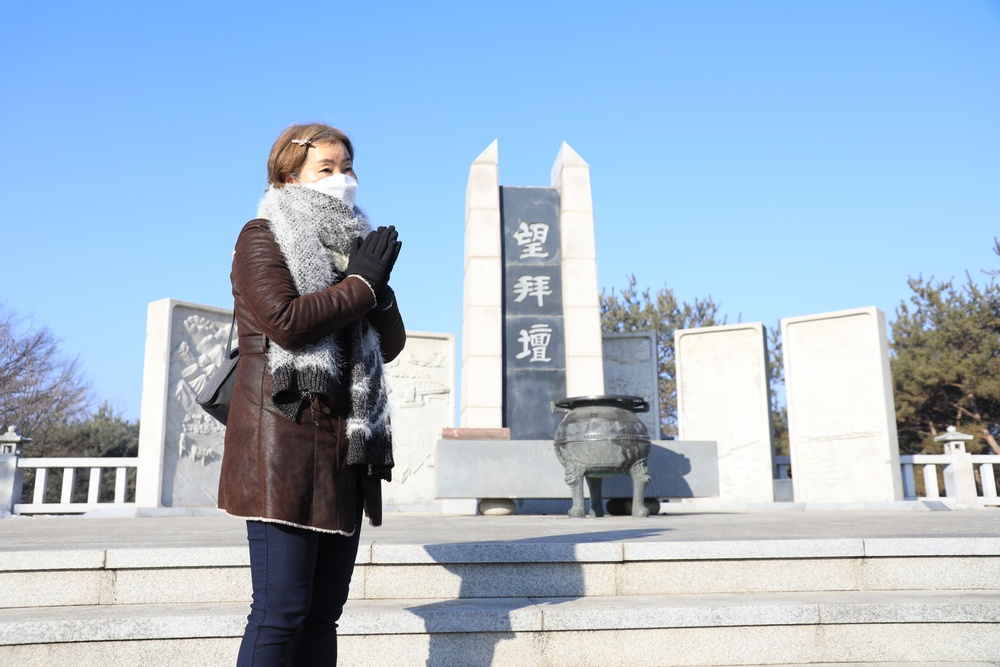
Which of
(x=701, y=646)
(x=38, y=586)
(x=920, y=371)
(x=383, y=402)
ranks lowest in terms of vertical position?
(x=701, y=646)

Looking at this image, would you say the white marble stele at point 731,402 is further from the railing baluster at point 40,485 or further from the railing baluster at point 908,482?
the railing baluster at point 40,485

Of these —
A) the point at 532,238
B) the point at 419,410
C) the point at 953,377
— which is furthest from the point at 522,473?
the point at 953,377

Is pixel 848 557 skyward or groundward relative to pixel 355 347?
groundward

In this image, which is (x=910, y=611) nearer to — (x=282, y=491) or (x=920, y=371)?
(x=282, y=491)

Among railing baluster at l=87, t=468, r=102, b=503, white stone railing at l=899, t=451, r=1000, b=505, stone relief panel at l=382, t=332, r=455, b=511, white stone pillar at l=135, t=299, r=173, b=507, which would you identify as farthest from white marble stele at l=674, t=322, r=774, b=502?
railing baluster at l=87, t=468, r=102, b=503

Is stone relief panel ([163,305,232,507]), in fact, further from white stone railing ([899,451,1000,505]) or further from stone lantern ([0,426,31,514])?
white stone railing ([899,451,1000,505])

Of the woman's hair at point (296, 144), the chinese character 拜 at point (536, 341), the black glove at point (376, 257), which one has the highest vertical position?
the chinese character 拜 at point (536, 341)

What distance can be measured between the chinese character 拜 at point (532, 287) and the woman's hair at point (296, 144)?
905 centimetres

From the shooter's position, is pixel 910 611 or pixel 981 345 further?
pixel 981 345

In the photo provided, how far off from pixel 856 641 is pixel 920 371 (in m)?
21.8

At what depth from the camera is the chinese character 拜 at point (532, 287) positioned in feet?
35.8

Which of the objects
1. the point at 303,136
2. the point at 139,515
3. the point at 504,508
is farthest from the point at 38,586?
the point at 139,515

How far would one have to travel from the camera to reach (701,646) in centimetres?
253

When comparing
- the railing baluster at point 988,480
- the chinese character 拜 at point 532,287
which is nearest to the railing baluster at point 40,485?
the chinese character 拜 at point 532,287
